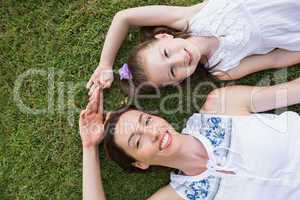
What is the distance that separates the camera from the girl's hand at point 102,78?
110 inches

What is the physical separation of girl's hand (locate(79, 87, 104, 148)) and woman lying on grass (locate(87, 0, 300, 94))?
122 mm

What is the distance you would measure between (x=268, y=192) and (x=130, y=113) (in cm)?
84

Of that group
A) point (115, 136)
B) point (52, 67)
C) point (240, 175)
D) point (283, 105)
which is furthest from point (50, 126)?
point (283, 105)

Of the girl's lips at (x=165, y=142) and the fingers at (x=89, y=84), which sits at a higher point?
the fingers at (x=89, y=84)

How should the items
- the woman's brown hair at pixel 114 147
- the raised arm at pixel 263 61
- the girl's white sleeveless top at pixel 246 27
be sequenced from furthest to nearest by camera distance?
1. the raised arm at pixel 263 61
2. the girl's white sleeveless top at pixel 246 27
3. the woman's brown hair at pixel 114 147

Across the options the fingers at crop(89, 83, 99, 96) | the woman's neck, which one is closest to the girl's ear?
the fingers at crop(89, 83, 99, 96)

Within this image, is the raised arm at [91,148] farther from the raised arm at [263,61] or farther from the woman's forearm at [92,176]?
the raised arm at [263,61]

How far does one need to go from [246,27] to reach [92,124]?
1.03 meters

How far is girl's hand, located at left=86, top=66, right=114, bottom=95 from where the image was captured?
110 inches

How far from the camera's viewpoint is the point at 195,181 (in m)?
2.59

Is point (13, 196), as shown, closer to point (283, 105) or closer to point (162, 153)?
point (162, 153)

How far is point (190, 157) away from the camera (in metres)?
2.53

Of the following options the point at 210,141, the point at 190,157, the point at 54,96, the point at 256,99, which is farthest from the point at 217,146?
the point at 54,96

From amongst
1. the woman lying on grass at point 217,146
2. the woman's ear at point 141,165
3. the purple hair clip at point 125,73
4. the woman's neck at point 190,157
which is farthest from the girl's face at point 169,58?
the woman's ear at point 141,165
